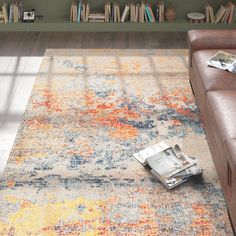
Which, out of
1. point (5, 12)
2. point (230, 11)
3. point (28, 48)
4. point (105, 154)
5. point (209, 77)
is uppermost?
point (209, 77)

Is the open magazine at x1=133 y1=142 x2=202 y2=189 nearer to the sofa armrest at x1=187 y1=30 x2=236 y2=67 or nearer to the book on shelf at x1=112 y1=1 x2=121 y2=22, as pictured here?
the sofa armrest at x1=187 y1=30 x2=236 y2=67

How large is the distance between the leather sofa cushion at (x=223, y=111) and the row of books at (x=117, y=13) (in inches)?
103

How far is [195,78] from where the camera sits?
416cm

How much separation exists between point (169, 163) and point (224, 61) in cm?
102

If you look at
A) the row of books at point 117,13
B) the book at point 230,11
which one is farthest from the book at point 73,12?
the book at point 230,11

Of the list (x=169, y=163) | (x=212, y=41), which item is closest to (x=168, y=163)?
(x=169, y=163)

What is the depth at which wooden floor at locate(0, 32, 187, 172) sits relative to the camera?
4.30 meters

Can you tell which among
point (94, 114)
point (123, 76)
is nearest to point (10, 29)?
point (123, 76)

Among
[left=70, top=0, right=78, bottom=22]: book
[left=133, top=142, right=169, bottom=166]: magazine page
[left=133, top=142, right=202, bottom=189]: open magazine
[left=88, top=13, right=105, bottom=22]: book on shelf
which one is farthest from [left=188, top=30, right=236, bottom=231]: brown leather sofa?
[left=70, top=0, right=78, bottom=22]: book

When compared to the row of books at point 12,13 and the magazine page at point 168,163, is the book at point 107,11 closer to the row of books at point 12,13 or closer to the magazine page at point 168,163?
the row of books at point 12,13

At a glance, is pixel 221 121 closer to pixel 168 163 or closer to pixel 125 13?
pixel 168 163

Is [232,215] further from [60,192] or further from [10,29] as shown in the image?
[10,29]

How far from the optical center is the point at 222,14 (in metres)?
5.87

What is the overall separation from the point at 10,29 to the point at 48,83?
1.63 metres
